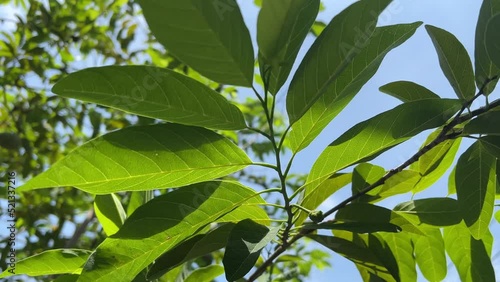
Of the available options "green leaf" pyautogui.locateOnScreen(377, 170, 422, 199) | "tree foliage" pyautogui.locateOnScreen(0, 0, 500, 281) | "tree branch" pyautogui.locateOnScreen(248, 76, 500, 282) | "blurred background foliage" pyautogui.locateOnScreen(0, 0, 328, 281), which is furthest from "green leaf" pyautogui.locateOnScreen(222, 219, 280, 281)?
"blurred background foliage" pyautogui.locateOnScreen(0, 0, 328, 281)

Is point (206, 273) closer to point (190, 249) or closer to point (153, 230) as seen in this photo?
point (190, 249)

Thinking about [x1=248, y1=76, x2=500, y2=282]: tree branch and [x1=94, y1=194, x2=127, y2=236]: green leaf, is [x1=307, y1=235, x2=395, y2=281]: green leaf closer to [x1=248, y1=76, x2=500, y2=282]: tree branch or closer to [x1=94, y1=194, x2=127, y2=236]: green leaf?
[x1=248, y1=76, x2=500, y2=282]: tree branch

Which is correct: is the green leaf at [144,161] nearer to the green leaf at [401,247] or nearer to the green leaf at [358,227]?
the green leaf at [358,227]

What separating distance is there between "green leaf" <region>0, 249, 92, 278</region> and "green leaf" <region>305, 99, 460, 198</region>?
0.44 m

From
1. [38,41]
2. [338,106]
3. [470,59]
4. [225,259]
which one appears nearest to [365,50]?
[338,106]

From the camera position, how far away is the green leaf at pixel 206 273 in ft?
3.14

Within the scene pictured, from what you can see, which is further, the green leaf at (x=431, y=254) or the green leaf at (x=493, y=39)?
the green leaf at (x=431, y=254)

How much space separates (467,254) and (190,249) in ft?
1.56

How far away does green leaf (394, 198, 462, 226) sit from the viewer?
79 centimetres

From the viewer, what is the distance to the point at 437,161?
2.67 feet

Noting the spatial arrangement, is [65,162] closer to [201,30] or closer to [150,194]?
[201,30]

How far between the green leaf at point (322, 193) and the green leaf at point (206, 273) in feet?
0.73

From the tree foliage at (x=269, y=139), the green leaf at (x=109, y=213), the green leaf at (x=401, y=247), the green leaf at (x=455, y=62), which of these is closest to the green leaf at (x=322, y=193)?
the tree foliage at (x=269, y=139)

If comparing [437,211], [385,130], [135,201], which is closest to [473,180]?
[437,211]
